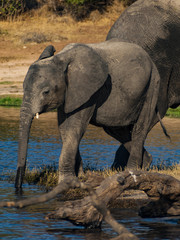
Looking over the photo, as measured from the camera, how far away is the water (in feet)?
23.9

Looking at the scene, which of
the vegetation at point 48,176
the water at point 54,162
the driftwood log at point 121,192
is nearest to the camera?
the driftwood log at point 121,192

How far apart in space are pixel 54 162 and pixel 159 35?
285 centimetres

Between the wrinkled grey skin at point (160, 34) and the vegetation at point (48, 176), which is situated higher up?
the wrinkled grey skin at point (160, 34)

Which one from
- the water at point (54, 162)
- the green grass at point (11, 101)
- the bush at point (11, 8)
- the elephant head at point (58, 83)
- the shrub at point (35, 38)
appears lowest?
the shrub at point (35, 38)

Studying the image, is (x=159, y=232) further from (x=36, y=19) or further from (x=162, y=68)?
(x=36, y=19)

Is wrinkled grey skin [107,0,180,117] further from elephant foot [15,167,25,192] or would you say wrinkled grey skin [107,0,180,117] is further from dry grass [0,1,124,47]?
dry grass [0,1,124,47]

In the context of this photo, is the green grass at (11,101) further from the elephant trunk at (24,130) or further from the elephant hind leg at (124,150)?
the elephant trunk at (24,130)

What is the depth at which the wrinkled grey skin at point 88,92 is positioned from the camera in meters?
8.98

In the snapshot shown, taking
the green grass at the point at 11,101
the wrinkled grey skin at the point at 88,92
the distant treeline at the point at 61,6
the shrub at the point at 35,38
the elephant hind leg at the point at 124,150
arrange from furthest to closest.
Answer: the distant treeline at the point at 61,6, the shrub at the point at 35,38, the green grass at the point at 11,101, the elephant hind leg at the point at 124,150, the wrinkled grey skin at the point at 88,92

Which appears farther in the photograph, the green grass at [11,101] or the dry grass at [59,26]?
the dry grass at [59,26]

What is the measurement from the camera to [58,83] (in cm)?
905

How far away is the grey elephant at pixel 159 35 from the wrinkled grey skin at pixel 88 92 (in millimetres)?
938

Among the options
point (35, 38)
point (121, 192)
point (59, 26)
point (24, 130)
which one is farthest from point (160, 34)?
point (59, 26)

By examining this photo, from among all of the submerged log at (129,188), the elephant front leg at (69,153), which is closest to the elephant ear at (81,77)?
the elephant front leg at (69,153)
